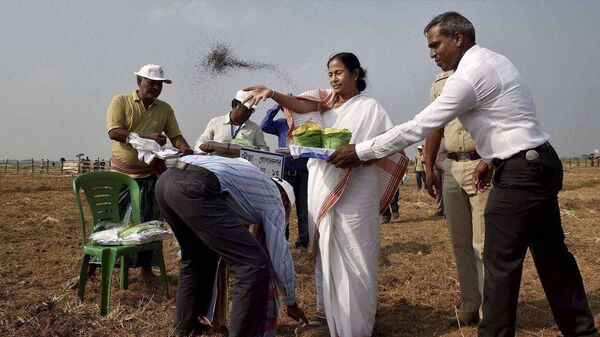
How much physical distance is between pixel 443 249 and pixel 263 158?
3920 mm

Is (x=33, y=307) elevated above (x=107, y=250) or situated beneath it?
situated beneath

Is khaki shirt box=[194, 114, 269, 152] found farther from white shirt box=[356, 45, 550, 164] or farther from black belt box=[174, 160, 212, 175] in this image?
white shirt box=[356, 45, 550, 164]

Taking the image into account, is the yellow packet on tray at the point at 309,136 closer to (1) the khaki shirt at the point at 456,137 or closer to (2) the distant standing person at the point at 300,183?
(1) the khaki shirt at the point at 456,137

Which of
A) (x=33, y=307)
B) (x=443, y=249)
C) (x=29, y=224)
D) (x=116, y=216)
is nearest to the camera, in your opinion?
(x=33, y=307)

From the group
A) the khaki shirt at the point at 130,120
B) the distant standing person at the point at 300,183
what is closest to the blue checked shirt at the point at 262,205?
the khaki shirt at the point at 130,120

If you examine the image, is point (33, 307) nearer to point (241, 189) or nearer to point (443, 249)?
point (241, 189)

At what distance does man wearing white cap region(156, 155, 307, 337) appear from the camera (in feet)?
8.55

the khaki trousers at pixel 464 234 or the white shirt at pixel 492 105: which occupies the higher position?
the white shirt at pixel 492 105

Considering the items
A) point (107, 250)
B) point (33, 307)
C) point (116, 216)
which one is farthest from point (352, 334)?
point (116, 216)

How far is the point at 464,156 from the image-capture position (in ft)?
11.1

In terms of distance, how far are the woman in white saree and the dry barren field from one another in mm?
437

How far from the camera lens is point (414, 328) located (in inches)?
140

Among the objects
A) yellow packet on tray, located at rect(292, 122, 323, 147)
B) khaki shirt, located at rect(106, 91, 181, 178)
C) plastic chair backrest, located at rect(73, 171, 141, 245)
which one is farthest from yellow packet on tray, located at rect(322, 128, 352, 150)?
khaki shirt, located at rect(106, 91, 181, 178)

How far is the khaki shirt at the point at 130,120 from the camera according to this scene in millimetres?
4430
